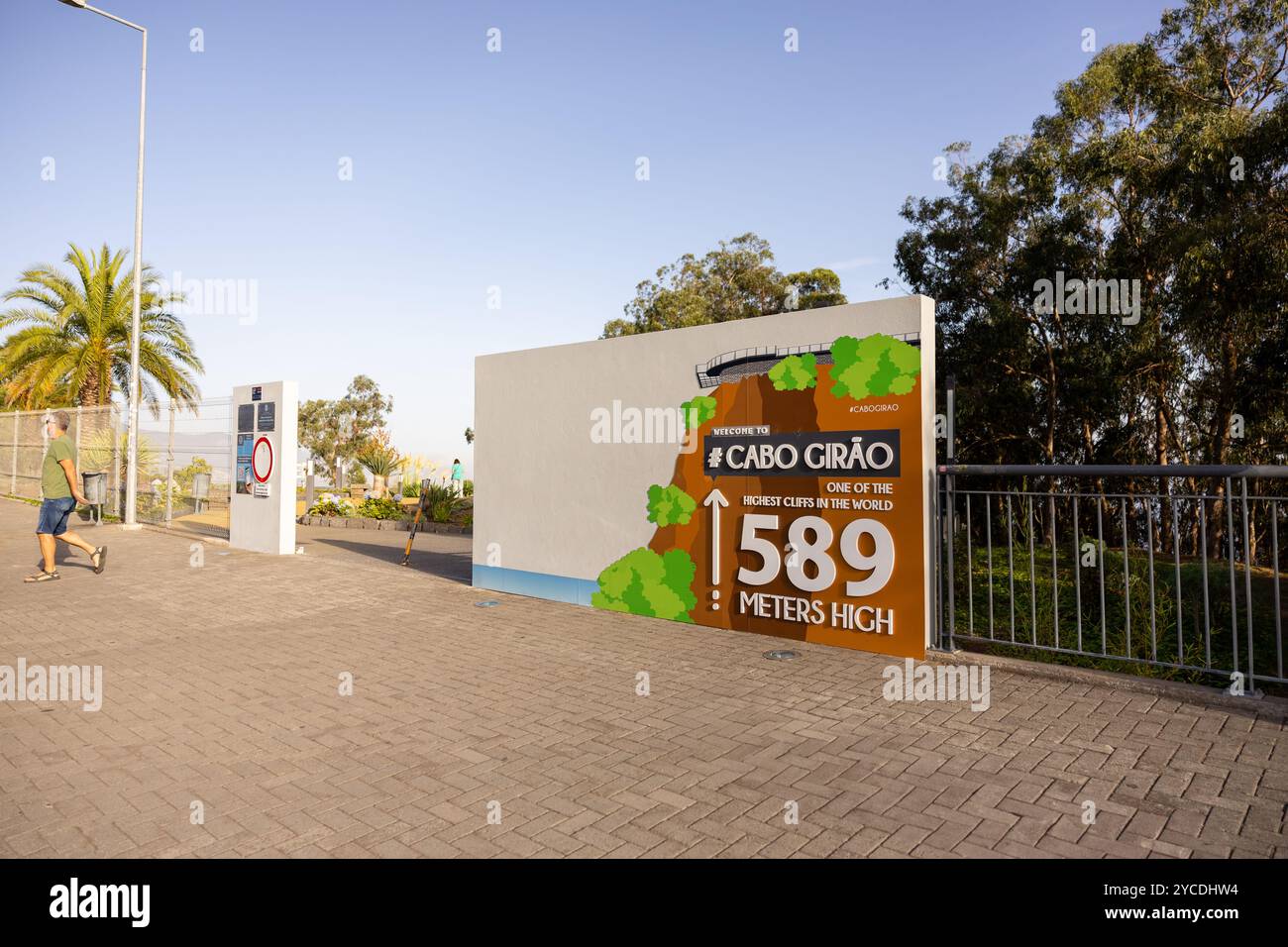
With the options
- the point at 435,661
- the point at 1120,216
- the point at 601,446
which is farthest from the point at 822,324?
the point at 1120,216

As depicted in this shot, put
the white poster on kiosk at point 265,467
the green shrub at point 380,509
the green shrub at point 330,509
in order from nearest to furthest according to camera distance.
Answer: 1. the white poster on kiosk at point 265,467
2. the green shrub at point 380,509
3. the green shrub at point 330,509

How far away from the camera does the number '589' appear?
694cm

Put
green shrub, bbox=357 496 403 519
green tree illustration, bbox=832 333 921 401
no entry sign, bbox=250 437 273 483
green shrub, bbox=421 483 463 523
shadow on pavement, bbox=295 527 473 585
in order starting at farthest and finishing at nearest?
green shrub, bbox=357 496 403 519 → green shrub, bbox=421 483 463 523 → no entry sign, bbox=250 437 273 483 → shadow on pavement, bbox=295 527 473 585 → green tree illustration, bbox=832 333 921 401

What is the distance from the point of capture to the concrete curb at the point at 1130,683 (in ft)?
17.7

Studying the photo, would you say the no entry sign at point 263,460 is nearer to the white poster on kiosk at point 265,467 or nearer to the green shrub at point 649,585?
the white poster on kiosk at point 265,467

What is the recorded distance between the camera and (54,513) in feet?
34.4

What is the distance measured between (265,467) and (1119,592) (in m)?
13.1

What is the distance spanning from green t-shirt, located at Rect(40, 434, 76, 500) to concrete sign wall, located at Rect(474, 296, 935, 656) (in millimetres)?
5482

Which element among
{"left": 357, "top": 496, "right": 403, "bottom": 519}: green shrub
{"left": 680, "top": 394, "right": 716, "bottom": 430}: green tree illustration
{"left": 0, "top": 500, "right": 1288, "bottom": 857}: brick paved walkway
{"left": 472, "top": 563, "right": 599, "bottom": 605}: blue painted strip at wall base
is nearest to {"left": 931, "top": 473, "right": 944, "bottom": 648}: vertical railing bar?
Answer: {"left": 0, "top": 500, "right": 1288, "bottom": 857}: brick paved walkway

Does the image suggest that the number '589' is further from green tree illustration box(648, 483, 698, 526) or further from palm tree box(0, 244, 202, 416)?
palm tree box(0, 244, 202, 416)

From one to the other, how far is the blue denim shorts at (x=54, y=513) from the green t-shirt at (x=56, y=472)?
0.07 meters

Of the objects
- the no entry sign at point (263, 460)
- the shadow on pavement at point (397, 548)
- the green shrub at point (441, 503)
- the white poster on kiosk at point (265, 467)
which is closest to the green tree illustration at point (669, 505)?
the shadow on pavement at point (397, 548)

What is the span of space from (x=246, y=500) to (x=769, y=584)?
1108 cm
